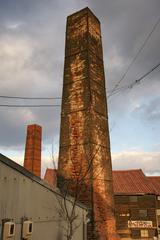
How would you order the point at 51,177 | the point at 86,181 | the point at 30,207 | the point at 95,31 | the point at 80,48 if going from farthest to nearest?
the point at 51,177
the point at 95,31
the point at 80,48
the point at 86,181
the point at 30,207

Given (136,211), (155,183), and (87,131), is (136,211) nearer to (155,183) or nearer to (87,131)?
(155,183)

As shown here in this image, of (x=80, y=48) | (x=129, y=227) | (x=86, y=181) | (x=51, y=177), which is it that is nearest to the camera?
(x=86, y=181)

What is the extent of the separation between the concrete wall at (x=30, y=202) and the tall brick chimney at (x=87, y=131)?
1.45m

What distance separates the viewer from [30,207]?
545cm

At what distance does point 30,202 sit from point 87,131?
4015 millimetres

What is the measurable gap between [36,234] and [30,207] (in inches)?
26.6

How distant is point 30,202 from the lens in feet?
17.9

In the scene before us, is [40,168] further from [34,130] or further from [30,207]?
[30,207]

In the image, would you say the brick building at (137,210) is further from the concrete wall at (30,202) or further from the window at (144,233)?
the concrete wall at (30,202)

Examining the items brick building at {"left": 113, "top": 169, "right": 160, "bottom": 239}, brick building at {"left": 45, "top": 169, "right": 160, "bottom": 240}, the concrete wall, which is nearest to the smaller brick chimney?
brick building at {"left": 45, "top": 169, "right": 160, "bottom": 240}

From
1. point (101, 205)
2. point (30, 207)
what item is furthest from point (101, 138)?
point (30, 207)

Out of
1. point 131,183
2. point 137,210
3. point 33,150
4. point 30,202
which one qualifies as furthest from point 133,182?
point 30,202

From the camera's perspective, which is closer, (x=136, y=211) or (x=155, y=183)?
(x=136, y=211)

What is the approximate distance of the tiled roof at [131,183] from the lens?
2453cm
